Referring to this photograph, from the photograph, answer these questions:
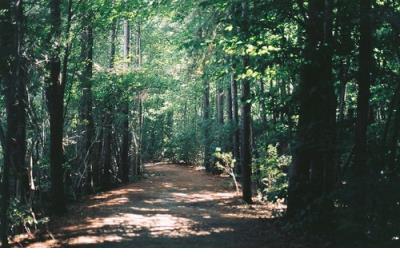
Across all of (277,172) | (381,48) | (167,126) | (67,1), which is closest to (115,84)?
(67,1)

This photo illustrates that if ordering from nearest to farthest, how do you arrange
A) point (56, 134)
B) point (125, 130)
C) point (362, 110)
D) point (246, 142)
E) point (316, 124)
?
point (362, 110) < point (316, 124) < point (56, 134) < point (246, 142) < point (125, 130)

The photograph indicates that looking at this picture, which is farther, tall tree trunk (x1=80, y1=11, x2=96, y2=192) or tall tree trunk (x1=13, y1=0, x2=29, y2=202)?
tall tree trunk (x1=80, y1=11, x2=96, y2=192)

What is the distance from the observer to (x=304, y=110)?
351 inches

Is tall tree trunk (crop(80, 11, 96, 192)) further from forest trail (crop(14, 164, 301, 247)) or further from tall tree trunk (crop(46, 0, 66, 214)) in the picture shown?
tall tree trunk (crop(46, 0, 66, 214))

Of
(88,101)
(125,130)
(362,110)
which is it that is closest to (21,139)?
(88,101)

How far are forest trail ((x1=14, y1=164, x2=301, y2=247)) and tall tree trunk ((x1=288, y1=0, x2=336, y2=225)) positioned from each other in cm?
88

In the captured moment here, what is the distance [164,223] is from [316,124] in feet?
14.2

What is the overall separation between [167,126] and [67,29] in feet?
92.6

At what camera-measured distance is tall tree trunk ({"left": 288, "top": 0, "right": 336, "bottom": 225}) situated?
7961 millimetres

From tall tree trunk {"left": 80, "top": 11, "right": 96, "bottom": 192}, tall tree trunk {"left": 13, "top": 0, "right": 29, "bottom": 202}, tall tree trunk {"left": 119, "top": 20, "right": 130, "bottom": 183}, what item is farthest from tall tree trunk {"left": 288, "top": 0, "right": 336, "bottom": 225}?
tall tree trunk {"left": 119, "top": 20, "right": 130, "bottom": 183}

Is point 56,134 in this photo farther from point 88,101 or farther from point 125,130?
point 125,130

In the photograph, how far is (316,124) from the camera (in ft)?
26.3

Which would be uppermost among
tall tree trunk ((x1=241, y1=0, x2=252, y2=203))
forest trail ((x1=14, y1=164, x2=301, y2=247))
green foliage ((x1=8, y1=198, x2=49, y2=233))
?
tall tree trunk ((x1=241, y1=0, x2=252, y2=203))
